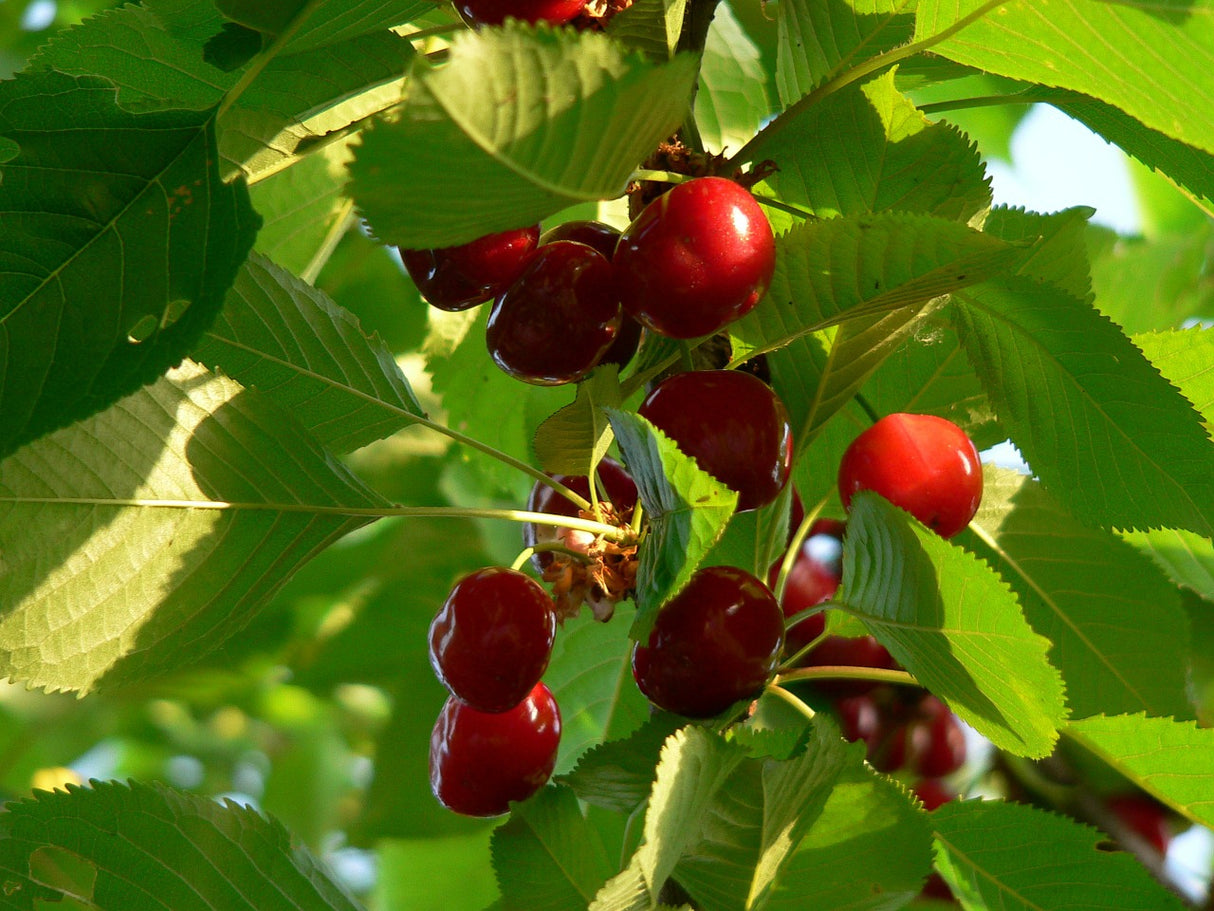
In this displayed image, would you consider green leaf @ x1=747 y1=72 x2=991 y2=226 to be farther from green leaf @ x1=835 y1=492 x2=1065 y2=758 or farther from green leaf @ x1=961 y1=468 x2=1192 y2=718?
green leaf @ x1=961 y1=468 x2=1192 y2=718

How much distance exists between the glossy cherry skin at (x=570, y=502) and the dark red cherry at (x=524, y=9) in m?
0.37

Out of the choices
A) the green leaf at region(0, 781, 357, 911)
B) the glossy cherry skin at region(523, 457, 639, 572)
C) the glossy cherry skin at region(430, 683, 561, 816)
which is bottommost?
the green leaf at region(0, 781, 357, 911)

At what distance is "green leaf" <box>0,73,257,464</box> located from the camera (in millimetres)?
826

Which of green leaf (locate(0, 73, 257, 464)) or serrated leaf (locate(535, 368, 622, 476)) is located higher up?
green leaf (locate(0, 73, 257, 464))

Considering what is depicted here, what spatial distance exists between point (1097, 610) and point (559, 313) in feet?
2.46

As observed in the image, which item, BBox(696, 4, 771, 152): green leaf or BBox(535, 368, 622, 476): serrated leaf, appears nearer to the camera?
BBox(535, 368, 622, 476): serrated leaf

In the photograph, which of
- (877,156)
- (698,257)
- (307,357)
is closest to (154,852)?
(307,357)

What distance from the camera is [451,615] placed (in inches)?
36.7

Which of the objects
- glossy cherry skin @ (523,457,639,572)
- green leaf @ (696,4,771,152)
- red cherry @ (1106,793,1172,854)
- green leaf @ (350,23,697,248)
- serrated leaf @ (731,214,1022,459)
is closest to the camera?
green leaf @ (350,23,697,248)

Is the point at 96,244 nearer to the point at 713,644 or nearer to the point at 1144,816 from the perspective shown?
the point at 713,644

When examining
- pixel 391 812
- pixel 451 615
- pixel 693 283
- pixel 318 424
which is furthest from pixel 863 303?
pixel 391 812

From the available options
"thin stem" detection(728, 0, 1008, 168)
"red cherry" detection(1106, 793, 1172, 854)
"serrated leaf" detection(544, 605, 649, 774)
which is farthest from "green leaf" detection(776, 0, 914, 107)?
"red cherry" detection(1106, 793, 1172, 854)

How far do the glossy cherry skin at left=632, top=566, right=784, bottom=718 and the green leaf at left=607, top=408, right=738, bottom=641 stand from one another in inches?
4.1

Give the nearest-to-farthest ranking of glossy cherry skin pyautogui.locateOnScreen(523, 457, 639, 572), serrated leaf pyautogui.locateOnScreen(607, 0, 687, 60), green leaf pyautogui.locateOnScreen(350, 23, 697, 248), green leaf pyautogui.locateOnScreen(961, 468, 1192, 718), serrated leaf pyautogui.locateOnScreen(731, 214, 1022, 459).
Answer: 1. green leaf pyautogui.locateOnScreen(350, 23, 697, 248)
2. serrated leaf pyautogui.locateOnScreen(731, 214, 1022, 459)
3. serrated leaf pyautogui.locateOnScreen(607, 0, 687, 60)
4. glossy cherry skin pyautogui.locateOnScreen(523, 457, 639, 572)
5. green leaf pyautogui.locateOnScreen(961, 468, 1192, 718)
